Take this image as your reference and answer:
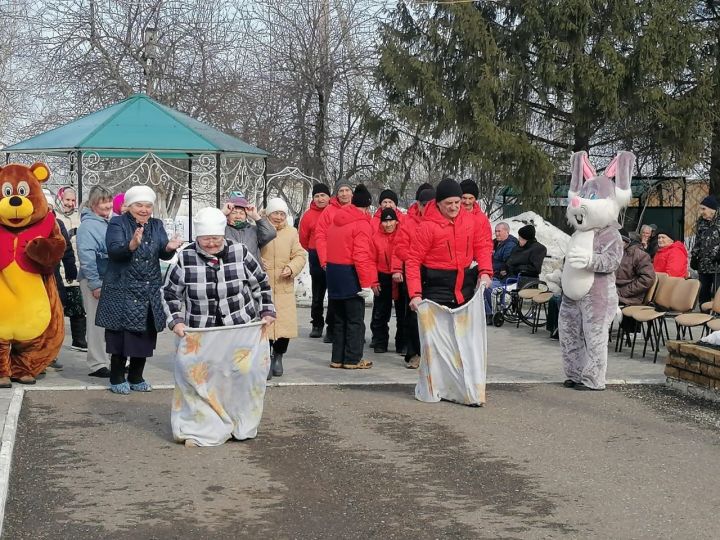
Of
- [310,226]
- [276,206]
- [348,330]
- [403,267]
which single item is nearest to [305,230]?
[310,226]

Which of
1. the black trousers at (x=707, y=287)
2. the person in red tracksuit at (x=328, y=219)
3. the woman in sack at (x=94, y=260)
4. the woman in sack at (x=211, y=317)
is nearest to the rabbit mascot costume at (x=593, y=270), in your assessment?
the person in red tracksuit at (x=328, y=219)

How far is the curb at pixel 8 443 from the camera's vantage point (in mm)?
6214

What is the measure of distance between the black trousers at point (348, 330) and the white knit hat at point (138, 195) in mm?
2699

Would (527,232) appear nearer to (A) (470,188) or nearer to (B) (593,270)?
(A) (470,188)

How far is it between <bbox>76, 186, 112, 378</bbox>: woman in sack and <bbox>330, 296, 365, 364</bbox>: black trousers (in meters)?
2.27

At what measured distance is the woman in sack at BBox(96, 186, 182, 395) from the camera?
934 centimetres

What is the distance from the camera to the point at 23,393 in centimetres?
955

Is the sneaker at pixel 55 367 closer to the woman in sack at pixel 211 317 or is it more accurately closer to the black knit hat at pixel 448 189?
the woman in sack at pixel 211 317

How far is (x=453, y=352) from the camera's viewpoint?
368 inches

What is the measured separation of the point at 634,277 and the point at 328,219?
11.5 ft

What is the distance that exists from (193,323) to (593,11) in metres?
16.7

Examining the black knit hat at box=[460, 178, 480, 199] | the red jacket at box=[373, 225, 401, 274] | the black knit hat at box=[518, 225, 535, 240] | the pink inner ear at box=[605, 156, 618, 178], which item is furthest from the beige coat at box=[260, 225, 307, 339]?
the black knit hat at box=[518, 225, 535, 240]

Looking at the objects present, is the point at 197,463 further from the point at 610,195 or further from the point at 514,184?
the point at 514,184

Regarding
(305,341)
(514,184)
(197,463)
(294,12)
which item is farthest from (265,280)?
(294,12)
